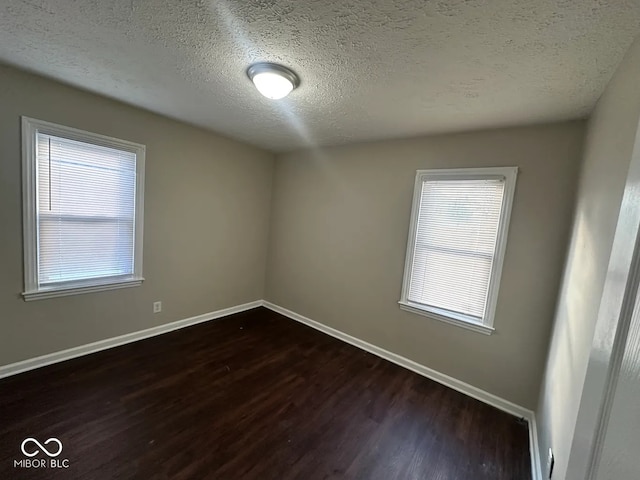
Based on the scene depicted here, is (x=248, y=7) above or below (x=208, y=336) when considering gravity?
above

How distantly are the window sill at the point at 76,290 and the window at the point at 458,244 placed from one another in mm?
2903

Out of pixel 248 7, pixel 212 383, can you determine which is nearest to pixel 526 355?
pixel 212 383

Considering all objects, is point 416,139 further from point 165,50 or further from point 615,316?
point 615,316

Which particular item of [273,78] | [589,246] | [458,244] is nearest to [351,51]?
[273,78]

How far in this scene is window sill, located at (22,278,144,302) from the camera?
2.32 metres

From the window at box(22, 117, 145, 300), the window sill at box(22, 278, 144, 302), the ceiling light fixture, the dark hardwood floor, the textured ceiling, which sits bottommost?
the dark hardwood floor

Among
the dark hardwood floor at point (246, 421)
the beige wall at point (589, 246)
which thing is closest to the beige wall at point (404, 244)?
the beige wall at point (589, 246)

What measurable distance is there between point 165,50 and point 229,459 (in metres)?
2.50

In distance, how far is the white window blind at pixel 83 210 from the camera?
7.65 feet

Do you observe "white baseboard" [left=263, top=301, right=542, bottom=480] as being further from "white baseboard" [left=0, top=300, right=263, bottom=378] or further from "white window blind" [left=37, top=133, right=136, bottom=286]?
"white window blind" [left=37, top=133, right=136, bottom=286]

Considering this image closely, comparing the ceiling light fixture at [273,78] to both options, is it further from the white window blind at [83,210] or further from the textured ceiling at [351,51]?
the white window blind at [83,210]

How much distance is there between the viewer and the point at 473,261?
2574 millimetres

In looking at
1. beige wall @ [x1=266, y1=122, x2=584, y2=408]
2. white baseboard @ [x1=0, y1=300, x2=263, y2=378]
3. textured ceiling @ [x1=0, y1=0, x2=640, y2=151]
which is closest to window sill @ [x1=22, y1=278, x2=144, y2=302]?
white baseboard @ [x1=0, y1=300, x2=263, y2=378]

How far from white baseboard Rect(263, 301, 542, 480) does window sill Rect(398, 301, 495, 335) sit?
1.77 ft
